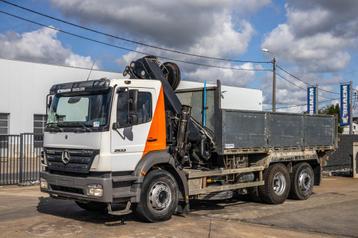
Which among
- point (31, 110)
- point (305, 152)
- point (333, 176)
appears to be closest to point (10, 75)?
point (31, 110)

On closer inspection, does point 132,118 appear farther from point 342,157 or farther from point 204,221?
point 342,157

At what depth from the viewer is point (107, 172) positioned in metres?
9.55

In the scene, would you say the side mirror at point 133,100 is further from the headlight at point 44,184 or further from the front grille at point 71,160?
the headlight at point 44,184

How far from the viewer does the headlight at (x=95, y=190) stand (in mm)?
9430

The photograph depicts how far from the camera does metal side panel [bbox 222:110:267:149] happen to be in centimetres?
1177

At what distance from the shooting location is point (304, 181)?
14430 millimetres

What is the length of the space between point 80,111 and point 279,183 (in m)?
6.07

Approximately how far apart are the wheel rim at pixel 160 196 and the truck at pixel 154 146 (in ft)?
0.07

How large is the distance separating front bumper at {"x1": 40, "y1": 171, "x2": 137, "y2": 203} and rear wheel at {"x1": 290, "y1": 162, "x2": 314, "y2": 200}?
5891mm

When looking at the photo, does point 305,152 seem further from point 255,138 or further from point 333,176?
point 333,176

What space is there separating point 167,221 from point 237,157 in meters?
2.83

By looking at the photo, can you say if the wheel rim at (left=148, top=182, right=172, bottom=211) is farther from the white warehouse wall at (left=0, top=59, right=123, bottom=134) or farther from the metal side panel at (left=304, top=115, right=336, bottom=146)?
the white warehouse wall at (left=0, top=59, right=123, bottom=134)

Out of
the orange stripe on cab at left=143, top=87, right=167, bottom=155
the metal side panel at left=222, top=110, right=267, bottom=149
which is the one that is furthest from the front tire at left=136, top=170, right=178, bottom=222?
the metal side panel at left=222, top=110, right=267, bottom=149

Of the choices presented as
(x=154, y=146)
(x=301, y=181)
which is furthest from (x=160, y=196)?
(x=301, y=181)
